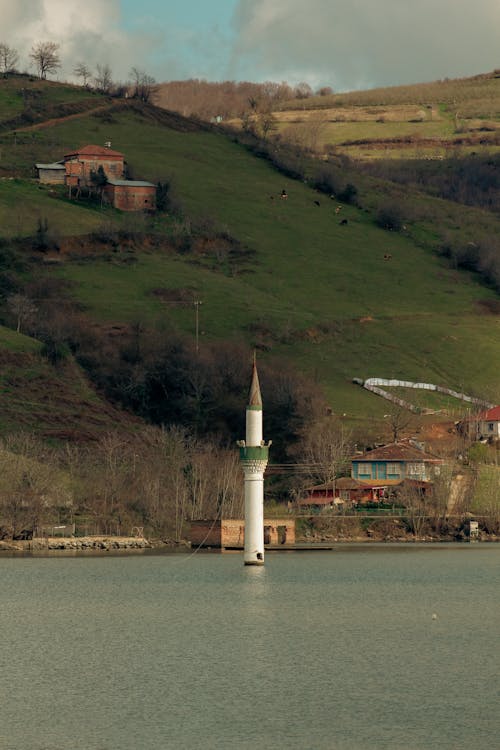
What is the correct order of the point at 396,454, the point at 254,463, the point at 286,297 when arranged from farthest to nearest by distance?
the point at 286,297 → the point at 396,454 → the point at 254,463

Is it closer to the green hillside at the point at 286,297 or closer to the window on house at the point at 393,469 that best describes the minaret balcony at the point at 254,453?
the window on house at the point at 393,469

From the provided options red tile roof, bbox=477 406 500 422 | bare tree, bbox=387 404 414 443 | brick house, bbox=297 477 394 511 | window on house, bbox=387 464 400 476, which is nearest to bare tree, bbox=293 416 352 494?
brick house, bbox=297 477 394 511

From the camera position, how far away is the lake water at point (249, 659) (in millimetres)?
41406

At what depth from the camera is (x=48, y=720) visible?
42812 millimetres

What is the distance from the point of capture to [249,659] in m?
54.7

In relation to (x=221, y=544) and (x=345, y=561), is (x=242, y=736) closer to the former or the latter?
(x=345, y=561)

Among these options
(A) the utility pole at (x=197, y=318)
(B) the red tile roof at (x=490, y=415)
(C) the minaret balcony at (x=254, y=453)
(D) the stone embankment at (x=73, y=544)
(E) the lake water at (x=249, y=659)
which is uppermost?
(A) the utility pole at (x=197, y=318)

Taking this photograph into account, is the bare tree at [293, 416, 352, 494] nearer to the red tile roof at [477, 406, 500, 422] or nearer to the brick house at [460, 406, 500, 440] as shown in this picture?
the brick house at [460, 406, 500, 440]

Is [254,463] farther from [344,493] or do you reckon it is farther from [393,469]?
[393,469]

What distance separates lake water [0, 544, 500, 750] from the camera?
41.4 meters

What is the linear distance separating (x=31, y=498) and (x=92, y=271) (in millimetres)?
66712

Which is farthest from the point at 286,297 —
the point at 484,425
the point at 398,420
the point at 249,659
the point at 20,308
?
the point at 249,659

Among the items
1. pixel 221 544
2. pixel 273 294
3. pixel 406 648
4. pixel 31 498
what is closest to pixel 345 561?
pixel 221 544

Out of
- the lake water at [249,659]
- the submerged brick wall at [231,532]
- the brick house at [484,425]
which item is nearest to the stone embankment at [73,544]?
the submerged brick wall at [231,532]
